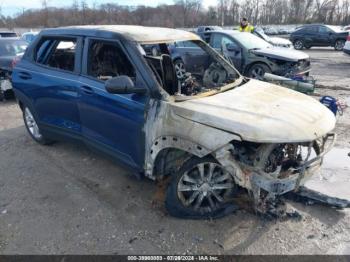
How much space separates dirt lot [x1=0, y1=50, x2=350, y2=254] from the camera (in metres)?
2.98

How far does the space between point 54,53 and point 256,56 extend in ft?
19.9

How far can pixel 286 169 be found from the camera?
321 centimetres

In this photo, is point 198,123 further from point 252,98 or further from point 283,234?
point 283,234

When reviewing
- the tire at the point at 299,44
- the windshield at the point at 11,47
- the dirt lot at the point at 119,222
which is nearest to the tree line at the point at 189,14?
the tire at the point at 299,44

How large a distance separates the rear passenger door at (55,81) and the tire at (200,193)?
161cm

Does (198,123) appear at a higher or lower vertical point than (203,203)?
higher

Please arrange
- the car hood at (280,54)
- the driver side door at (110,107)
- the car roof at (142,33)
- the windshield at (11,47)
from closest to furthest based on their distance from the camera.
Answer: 1. the driver side door at (110,107)
2. the car roof at (142,33)
3. the windshield at (11,47)
4. the car hood at (280,54)

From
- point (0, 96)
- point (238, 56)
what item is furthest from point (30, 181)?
point (238, 56)

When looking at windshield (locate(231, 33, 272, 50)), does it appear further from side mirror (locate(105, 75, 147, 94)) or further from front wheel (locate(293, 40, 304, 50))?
front wheel (locate(293, 40, 304, 50))

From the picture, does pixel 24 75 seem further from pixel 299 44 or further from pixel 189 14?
pixel 189 14

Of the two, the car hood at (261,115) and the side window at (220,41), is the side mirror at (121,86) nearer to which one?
the car hood at (261,115)

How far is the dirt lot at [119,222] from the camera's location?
298cm

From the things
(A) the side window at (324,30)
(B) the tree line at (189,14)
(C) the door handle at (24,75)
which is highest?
(B) the tree line at (189,14)

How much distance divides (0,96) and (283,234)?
776cm
